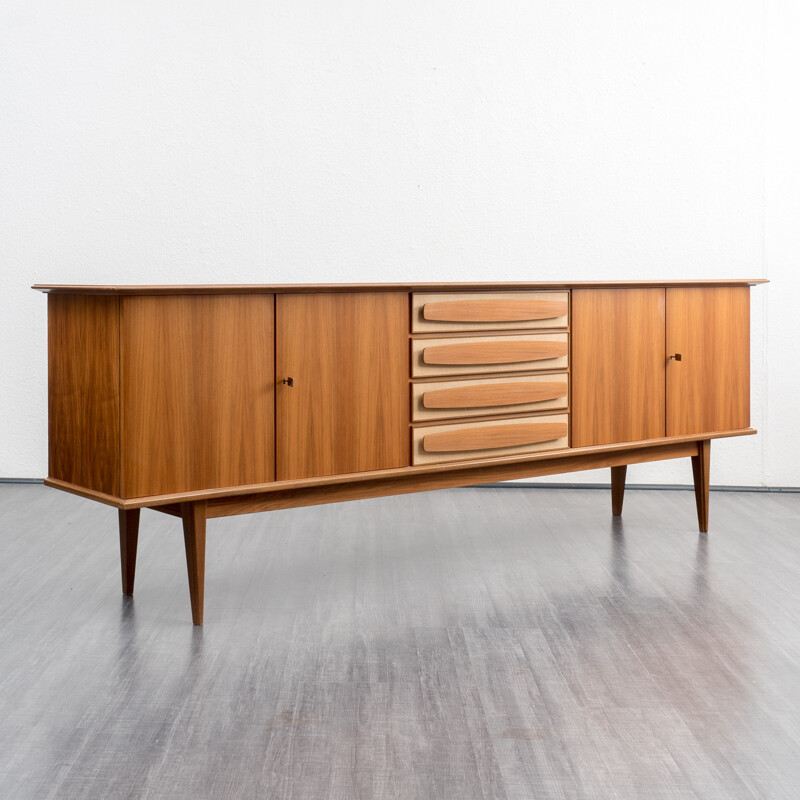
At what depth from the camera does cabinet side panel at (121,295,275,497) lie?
2.43 m

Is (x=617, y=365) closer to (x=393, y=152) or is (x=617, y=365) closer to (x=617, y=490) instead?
(x=617, y=490)

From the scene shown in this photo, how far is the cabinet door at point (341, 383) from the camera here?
268 centimetres

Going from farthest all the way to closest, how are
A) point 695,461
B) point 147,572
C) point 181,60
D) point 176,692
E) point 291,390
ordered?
point 181,60 → point 695,461 → point 147,572 → point 291,390 → point 176,692

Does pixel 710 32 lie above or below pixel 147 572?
above

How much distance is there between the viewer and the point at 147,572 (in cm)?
318

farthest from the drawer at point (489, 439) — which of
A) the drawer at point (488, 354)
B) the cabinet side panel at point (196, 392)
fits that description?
the cabinet side panel at point (196, 392)

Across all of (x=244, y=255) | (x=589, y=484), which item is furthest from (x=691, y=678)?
(x=244, y=255)

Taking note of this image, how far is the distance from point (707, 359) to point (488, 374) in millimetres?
978

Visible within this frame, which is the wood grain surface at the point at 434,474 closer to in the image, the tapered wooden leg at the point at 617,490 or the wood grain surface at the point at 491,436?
the wood grain surface at the point at 491,436

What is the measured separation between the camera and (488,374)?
302cm

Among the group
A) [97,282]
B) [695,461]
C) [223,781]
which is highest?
[97,282]

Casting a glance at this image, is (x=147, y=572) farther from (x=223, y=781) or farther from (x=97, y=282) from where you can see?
(x=97, y=282)

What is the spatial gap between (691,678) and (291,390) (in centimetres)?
128

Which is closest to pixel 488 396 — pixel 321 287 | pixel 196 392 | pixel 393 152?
pixel 321 287
